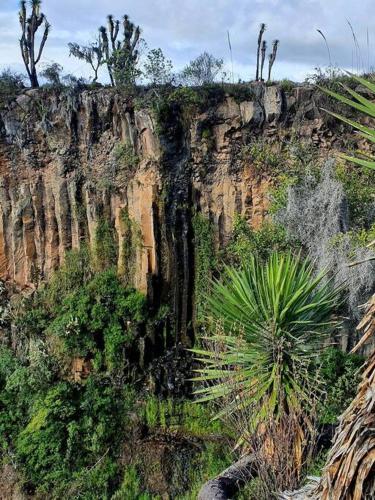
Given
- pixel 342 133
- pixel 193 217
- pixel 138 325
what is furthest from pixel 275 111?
pixel 138 325

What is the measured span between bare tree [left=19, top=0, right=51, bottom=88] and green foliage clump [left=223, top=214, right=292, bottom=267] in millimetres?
5619

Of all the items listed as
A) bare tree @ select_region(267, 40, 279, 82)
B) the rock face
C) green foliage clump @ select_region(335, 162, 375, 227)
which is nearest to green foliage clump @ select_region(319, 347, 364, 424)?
green foliage clump @ select_region(335, 162, 375, 227)

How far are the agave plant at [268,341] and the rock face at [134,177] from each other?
3.98m

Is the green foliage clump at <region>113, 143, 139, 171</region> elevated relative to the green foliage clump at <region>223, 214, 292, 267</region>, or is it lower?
elevated

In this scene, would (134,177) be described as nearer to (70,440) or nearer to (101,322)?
(101,322)

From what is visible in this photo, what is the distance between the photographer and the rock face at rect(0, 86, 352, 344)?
10.8 m

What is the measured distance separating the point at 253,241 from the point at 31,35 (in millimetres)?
7010

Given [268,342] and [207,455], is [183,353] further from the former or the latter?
[268,342]

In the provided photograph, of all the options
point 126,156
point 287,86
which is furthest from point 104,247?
point 287,86

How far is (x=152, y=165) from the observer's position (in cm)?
1084

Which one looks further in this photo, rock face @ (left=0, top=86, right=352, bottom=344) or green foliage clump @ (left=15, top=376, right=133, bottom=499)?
rock face @ (left=0, top=86, right=352, bottom=344)

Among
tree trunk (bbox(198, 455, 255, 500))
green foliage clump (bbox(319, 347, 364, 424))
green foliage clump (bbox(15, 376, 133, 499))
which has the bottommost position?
green foliage clump (bbox(15, 376, 133, 499))

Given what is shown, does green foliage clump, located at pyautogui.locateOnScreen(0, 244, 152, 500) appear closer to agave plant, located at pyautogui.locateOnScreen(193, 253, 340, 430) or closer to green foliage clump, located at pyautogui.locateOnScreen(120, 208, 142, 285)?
green foliage clump, located at pyautogui.locateOnScreen(120, 208, 142, 285)

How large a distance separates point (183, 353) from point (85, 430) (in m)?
2.26
